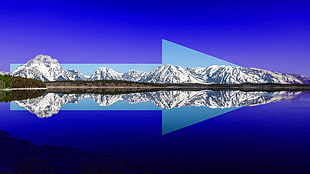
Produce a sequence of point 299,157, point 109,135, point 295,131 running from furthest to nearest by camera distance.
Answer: point 295,131 < point 109,135 < point 299,157

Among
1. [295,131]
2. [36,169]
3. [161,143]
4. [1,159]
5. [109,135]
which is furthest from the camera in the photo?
[295,131]

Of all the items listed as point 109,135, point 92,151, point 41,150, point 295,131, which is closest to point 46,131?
point 109,135

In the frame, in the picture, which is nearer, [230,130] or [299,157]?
[299,157]

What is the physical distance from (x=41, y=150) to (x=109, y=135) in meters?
5.72

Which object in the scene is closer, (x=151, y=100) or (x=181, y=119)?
(x=181, y=119)

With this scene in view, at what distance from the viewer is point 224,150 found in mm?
14500

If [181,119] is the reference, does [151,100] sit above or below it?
below

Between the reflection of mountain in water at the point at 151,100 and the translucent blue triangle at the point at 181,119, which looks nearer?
the translucent blue triangle at the point at 181,119

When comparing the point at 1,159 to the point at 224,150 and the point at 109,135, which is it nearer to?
the point at 109,135

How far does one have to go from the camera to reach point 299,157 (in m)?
13.1

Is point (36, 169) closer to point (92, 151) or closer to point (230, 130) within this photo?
point (92, 151)

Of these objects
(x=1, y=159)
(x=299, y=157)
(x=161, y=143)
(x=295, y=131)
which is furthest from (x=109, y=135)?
(x=295, y=131)

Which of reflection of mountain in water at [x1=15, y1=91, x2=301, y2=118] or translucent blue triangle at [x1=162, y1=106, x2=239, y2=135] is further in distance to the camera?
reflection of mountain in water at [x1=15, y1=91, x2=301, y2=118]

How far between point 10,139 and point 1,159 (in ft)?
17.2
